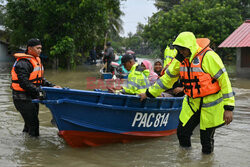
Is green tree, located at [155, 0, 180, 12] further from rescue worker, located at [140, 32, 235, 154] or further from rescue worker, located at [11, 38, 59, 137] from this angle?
rescue worker, located at [140, 32, 235, 154]

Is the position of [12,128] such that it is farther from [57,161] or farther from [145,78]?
[145,78]

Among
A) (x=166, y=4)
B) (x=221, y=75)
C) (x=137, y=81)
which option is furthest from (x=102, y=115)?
(x=166, y=4)

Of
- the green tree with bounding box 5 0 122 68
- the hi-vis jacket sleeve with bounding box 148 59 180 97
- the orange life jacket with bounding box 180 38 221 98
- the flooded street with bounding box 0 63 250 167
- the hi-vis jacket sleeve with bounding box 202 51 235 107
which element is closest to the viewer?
the hi-vis jacket sleeve with bounding box 202 51 235 107

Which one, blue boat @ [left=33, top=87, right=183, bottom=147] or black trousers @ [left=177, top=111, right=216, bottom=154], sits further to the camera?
blue boat @ [left=33, top=87, right=183, bottom=147]

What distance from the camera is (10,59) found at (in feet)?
135

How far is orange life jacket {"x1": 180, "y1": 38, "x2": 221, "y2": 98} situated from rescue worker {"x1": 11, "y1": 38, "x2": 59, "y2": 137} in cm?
250

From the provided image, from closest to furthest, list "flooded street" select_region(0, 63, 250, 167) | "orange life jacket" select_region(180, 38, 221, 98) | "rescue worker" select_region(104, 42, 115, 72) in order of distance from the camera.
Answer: "orange life jacket" select_region(180, 38, 221, 98), "flooded street" select_region(0, 63, 250, 167), "rescue worker" select_region(104, 42, 115, 72)

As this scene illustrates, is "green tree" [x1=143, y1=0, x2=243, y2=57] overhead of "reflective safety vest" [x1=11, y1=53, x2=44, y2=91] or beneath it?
overhead

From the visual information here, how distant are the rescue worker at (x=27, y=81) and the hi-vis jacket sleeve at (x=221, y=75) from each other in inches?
111

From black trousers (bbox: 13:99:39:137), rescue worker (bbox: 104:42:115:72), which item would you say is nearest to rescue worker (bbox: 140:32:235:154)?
black trousers (bbox: 13:99:39:137)

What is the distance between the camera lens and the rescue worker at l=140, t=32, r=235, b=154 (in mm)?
4379

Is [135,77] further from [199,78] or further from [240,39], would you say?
[240,39]

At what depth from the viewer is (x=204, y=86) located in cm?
451

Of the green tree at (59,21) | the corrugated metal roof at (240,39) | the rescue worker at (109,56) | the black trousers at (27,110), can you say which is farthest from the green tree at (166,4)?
the black trousers at (27,110)
